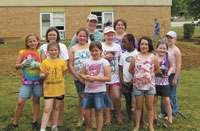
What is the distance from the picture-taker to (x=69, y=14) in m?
21.0

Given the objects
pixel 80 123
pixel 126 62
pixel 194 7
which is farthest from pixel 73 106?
pixel 194 7

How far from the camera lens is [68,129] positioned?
14.6 feet

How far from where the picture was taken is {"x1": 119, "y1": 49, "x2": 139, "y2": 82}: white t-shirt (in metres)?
4.43

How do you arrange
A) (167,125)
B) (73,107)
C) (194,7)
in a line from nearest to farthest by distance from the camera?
(167,125)
(73,107)
(194,7)

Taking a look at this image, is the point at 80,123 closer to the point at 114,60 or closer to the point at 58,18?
the point at 114,60

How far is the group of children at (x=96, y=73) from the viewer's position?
389 centimetres

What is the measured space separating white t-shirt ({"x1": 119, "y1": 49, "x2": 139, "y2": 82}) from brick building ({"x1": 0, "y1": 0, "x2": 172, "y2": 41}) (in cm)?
1727

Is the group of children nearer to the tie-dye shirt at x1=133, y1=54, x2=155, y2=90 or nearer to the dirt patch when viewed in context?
the tie-dye shirt at x1=133, y1=54, x2=155, y2=90

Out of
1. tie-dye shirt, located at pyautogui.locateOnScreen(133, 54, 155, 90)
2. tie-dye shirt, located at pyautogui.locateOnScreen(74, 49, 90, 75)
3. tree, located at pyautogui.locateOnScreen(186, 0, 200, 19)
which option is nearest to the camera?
tie-dye shirt, located at pyautogui.locateOnScreen(133, 54, 155, 90)

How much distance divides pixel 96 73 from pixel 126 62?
2.65ft

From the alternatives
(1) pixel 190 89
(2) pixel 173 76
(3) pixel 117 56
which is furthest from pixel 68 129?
(1) pixel 190 89

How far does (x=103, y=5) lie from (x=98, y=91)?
1854 cm

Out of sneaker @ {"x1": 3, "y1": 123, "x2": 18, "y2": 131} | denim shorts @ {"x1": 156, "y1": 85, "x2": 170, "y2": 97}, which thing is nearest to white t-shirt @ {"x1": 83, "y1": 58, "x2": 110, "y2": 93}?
denim shorts @ {"x1": 156, "y1": 85, "x2": 170, "y2": 97}

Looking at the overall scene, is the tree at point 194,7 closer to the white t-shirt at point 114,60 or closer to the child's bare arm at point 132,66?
the white t-shirt at point 114,60
